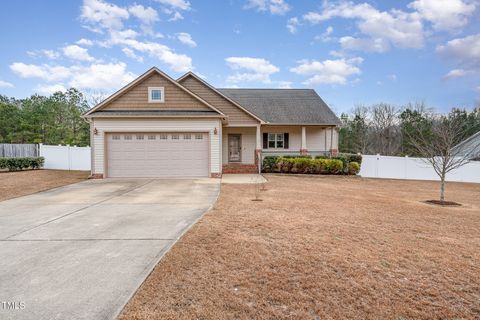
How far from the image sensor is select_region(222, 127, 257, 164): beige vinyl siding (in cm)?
1988

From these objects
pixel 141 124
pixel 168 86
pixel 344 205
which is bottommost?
pixel 344 205

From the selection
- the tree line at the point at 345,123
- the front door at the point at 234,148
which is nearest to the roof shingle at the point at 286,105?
the front door at the point at 234,148

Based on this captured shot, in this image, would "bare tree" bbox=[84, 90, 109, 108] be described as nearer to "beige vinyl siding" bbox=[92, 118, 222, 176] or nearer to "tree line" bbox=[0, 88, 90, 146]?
"tree line" bbox=[0, 88, 90, 146]

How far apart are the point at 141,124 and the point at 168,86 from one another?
8.32 feet

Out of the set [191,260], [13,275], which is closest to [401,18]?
[191,260]

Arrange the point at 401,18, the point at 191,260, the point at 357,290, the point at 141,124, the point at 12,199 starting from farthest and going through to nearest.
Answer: the point at 401,18 < the point at 141,124 < the point at 12,199 < the point at 191,260 < the point at 357,290

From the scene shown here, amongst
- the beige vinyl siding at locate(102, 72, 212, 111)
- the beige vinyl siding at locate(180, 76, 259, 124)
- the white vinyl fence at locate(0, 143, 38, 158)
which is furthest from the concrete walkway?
the white vinyl fence at locate(0, 143, 38, 158)

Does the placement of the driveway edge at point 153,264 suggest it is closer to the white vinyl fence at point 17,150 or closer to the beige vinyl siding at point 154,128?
the beige vinyl siding at point 154,128

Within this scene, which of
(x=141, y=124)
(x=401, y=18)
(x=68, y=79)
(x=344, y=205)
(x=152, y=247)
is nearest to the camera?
(x=152, y=247)

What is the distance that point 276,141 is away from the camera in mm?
21109

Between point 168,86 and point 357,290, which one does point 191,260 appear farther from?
point 168,86

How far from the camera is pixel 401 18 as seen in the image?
16.2 metres

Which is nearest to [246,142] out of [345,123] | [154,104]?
[154,104]

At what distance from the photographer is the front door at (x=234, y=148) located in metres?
20.1
